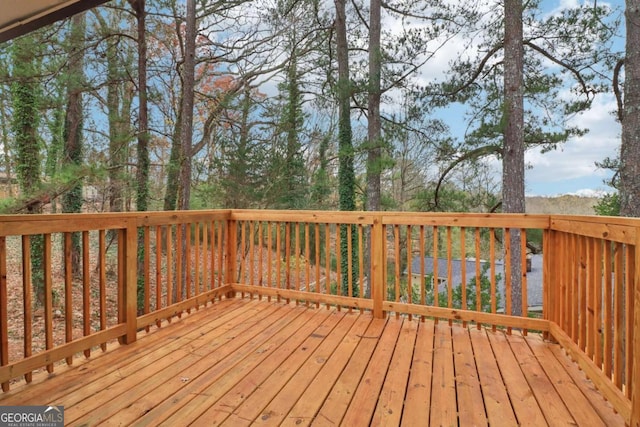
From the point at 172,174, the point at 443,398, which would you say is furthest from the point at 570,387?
the point at 172,174

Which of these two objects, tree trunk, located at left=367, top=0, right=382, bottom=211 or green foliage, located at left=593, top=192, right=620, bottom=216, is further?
tree trunk, located at left=367, top=0, right=382, bottom=211

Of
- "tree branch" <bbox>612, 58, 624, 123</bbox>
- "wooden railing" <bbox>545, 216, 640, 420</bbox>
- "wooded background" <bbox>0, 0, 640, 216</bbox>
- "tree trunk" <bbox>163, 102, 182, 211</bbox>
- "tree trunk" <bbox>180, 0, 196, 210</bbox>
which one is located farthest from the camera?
"tree trunk" <bbox>163, 102, 182, 211</bbox>

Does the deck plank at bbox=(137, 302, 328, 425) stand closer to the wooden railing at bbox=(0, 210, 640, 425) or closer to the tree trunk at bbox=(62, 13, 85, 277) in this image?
the wooden railing at bbox=(0, 210, 640, 425)

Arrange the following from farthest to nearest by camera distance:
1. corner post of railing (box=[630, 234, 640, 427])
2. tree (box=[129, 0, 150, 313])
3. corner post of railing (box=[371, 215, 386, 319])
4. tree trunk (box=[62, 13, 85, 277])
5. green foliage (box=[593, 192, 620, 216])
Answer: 1. tree (box=[129, 0, 150, 313])
2. tree trunk (box=[62, 13, 85, 277])
3. green foliage (box=[593, 192, 620, 216])
4. corner post of railing (box=[371, 215, 386, 319])
5. corner post of railing (box=[630, 234, 640, 427])

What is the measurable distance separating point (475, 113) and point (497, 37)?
1.47 metres

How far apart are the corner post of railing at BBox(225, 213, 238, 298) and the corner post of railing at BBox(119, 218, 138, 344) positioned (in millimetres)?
1233

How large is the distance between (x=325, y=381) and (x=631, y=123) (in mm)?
5116

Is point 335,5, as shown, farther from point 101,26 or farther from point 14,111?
point 14,111

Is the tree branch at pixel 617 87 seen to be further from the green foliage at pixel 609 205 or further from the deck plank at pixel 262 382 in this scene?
the deck plank at pixel 262 382

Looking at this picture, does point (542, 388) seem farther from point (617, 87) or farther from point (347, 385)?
point (617, 87)

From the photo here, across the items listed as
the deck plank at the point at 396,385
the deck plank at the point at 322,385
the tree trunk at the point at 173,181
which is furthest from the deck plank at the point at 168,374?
the tree trunk at the point at 173,181

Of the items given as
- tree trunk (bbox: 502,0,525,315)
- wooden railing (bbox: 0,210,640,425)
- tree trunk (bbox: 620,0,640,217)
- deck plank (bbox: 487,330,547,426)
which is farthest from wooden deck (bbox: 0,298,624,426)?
tree trunk (bbox: 502,0,525,315)

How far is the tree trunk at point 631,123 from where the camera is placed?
4.14 meters

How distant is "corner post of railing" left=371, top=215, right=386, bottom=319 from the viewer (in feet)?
10.0
